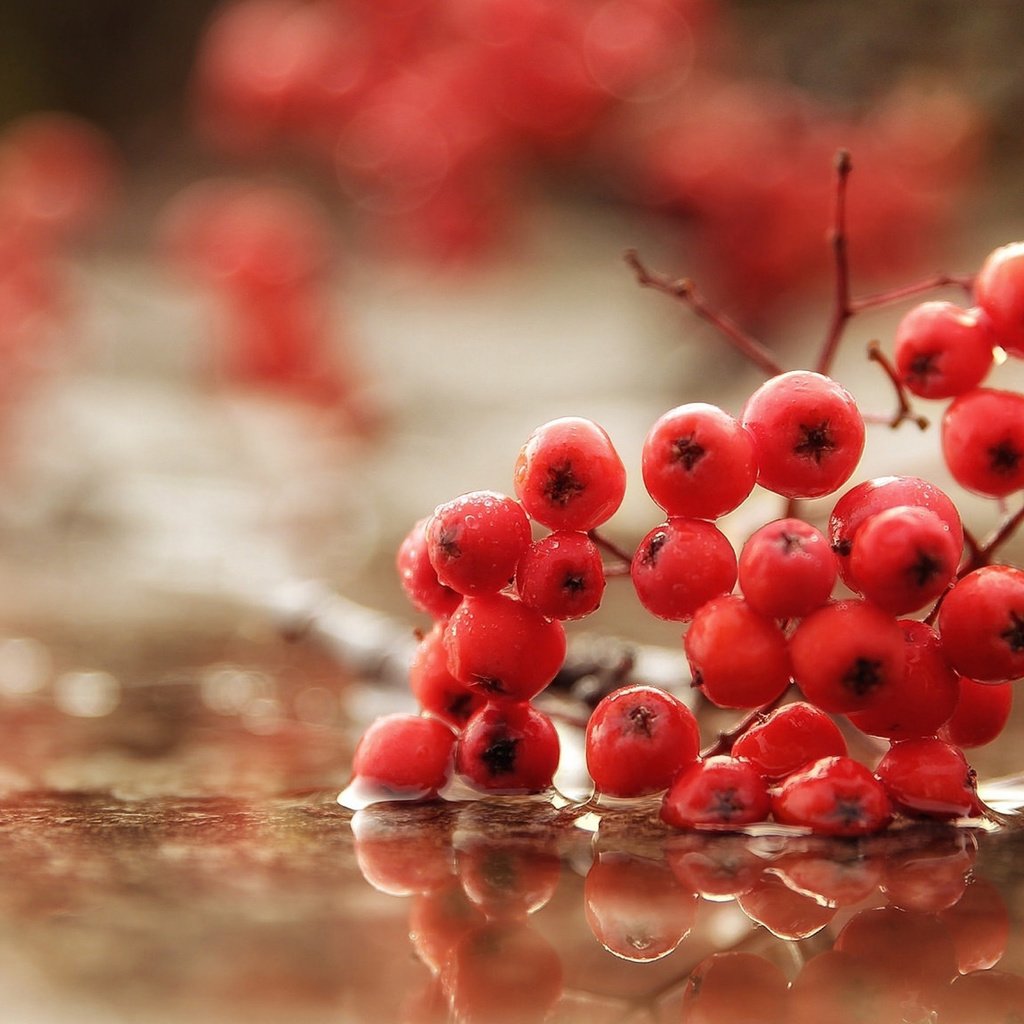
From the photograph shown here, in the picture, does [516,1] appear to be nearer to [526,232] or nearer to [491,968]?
[526,232]

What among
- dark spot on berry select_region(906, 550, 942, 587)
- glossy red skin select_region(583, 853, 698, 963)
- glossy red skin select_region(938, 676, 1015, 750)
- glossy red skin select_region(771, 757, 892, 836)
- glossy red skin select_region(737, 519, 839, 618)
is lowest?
glossy red skin select_region(583, 853, 698, 963)

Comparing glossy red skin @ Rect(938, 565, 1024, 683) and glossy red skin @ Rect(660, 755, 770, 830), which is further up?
glossy red skin @ Rect(938, 565, 1024, 683)

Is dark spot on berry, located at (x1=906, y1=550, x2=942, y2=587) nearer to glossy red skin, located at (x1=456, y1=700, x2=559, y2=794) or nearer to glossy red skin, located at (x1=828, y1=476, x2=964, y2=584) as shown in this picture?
glossy red skin, located at (x1=828, y1=476, x2=964, y2=584)

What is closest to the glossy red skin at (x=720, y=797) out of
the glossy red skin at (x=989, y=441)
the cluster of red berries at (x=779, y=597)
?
the cluster of red berries at (x=779, y=597)

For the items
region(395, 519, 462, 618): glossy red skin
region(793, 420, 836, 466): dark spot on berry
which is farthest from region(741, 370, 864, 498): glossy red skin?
region(395, 519, 462, 618): glossy red skin

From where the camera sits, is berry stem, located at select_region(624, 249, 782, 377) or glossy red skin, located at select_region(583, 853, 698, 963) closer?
glossy red skin, located at select_region(583, 853, 698, 963)

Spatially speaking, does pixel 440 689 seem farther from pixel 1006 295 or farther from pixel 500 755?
pixel 1006 295

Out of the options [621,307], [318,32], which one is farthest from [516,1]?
[621,307]
